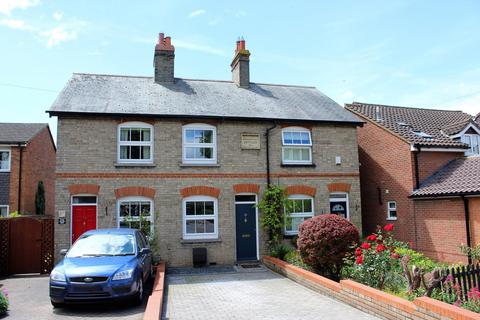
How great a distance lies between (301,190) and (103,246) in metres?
8.64

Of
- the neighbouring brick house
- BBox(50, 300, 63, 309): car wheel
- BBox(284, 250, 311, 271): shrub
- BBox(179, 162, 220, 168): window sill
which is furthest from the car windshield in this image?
BBox(284, 250, 311, 271): shrub

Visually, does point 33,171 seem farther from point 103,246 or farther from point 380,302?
point 380,302

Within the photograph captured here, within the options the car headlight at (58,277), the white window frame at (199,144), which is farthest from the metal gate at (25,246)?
the car headlight at (58,277)

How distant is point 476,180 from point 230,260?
30.6ft

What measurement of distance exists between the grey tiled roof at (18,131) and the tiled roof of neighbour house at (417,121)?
19.2 m

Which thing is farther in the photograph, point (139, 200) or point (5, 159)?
point (5, 159)

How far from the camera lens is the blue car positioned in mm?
8328

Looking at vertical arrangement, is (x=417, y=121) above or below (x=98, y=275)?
above

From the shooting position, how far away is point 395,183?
16.7 metres

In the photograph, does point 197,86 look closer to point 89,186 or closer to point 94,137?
point 94,137

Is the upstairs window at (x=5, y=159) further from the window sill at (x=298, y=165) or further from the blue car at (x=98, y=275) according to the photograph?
the window sill at (x=298, y=165)

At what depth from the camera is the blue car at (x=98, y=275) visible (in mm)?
8328

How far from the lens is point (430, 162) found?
16.2 m

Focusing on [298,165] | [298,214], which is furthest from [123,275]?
[298,165]
